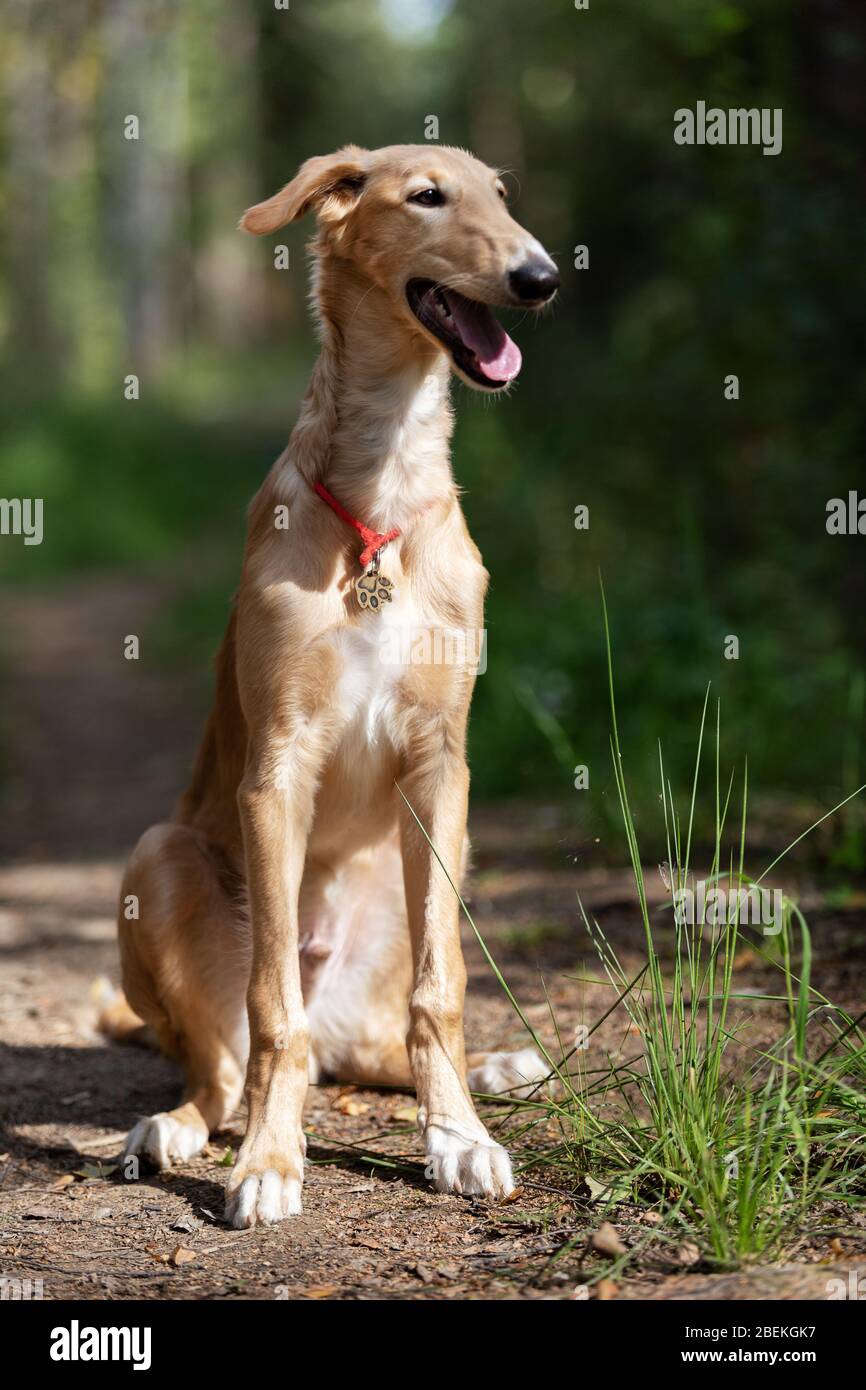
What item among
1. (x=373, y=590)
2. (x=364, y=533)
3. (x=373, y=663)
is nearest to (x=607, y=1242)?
(x=373, y=663)

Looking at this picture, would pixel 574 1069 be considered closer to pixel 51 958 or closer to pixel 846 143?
pixel 51 958

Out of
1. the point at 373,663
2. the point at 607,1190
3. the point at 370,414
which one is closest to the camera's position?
the point at 607,1190

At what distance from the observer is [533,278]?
3.06 metres

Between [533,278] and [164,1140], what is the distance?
6.79ft

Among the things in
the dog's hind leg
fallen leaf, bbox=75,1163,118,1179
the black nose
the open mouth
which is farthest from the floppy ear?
fallen leaf, bbox=75,1163,118,1179

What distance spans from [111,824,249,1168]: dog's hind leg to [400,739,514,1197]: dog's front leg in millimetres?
508

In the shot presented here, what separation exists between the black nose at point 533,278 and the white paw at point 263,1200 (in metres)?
1.89

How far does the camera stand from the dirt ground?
256cm

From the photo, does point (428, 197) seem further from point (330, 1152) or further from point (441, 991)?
point (330, 1152)

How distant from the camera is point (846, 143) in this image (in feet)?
20.2

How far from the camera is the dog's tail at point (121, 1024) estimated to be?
4.20 meters

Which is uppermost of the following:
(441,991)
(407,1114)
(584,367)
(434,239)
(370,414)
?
(584,367)

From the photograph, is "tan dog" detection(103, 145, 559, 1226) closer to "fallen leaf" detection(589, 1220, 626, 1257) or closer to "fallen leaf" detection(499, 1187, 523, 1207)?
"fallen leaf" detection(499, 1187, 523, 1207)
